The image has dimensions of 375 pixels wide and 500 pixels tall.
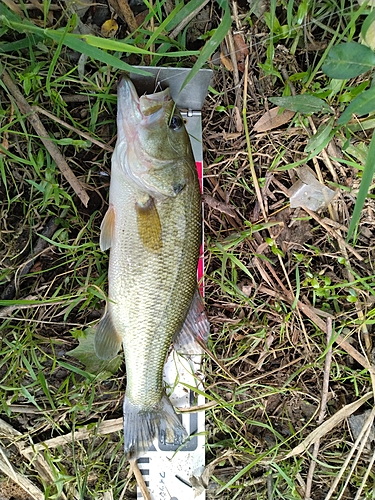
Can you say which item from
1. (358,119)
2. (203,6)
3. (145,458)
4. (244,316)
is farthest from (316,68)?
(145,458)

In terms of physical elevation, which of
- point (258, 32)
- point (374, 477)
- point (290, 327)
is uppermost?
point (258, 32)

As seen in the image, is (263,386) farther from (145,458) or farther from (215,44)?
(215,44)

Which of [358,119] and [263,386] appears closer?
[358,119]

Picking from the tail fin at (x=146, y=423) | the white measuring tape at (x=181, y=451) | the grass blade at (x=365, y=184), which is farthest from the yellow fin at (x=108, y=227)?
the grass blade at (x=365, y=184)

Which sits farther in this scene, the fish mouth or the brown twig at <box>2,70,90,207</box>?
the brown twig at <box>2,70,90,207</box>

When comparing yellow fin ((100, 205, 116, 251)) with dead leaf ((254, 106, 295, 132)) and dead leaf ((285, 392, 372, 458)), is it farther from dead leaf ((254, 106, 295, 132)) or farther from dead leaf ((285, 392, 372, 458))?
dead leaf ((285, 392, 372, 458))

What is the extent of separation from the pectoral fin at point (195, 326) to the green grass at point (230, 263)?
0.77 feet

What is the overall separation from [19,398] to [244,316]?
1392 mm

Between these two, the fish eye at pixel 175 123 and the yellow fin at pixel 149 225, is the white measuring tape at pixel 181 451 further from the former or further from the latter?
the fish eye at pixel 175 123

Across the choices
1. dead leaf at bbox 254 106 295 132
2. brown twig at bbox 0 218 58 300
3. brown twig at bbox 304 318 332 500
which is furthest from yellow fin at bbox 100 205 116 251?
brown twig at bbox 304 318 332 500

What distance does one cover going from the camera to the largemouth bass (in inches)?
78.3

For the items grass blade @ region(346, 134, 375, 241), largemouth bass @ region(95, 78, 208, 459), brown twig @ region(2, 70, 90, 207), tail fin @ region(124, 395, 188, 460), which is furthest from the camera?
tail fin @ region(124, 395, 188, 460)

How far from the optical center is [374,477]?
2.64 meters

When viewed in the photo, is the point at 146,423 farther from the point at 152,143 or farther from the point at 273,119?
the point at 273,119
